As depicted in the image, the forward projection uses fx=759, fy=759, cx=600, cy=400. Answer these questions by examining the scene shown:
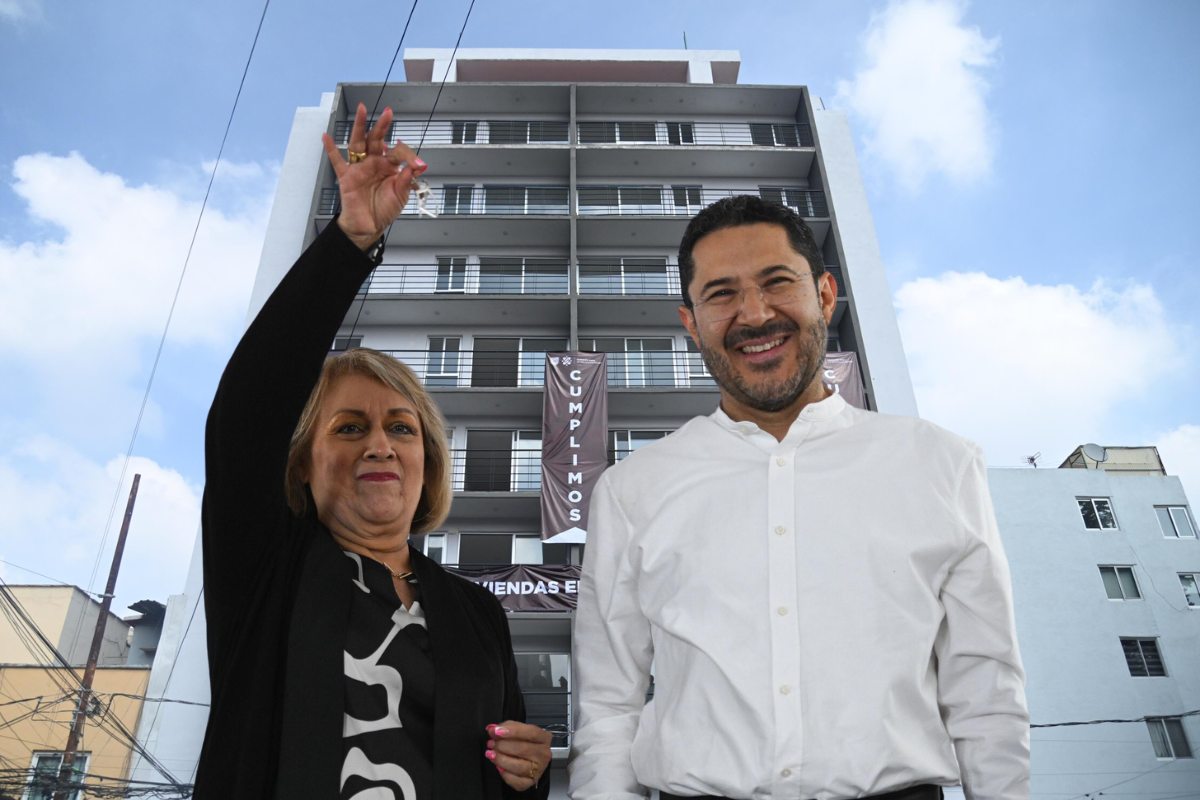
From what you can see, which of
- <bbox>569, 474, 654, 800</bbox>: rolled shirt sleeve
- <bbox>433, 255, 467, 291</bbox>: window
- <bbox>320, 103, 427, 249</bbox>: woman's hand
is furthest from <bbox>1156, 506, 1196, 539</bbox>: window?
<bbox>320, 103, 427, 249</bbox>: woman's hand

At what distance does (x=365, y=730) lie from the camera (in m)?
1.42

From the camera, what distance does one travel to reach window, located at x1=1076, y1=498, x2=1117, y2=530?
22.4 metres

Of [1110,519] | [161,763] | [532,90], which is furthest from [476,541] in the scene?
[1110,519]

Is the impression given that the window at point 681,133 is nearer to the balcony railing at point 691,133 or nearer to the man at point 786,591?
the balcony railing at point 691,133

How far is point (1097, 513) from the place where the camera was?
22641 mm

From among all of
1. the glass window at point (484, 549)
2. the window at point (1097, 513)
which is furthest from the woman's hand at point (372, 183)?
the window at point (1097, 513)

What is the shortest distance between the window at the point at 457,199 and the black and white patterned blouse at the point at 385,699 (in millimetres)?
18342

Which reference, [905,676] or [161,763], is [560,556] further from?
[905,676]

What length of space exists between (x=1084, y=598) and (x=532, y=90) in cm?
2024

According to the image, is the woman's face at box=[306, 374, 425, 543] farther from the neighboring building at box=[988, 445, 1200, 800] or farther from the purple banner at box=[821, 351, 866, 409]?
the neighboring building at box=[988, 445, 1200, 800]

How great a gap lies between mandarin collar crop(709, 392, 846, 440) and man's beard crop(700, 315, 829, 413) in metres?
0.04

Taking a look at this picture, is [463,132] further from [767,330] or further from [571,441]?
[767,330]

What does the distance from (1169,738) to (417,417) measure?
23387mm

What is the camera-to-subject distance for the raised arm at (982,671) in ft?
4.46
